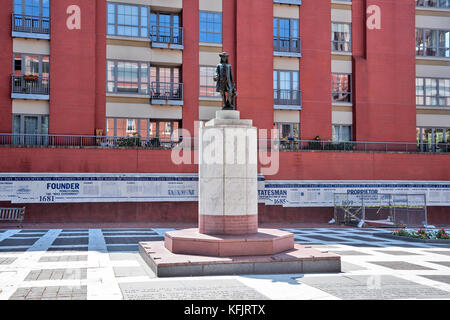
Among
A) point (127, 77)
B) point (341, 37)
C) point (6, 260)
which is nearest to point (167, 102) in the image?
point (127, 77)

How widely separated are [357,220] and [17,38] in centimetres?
2289

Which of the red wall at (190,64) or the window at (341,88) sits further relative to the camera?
the window at (341,88)

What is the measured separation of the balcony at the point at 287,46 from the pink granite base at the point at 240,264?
21.1 m

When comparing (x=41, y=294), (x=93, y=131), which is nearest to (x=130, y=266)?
(x=41, y=294)

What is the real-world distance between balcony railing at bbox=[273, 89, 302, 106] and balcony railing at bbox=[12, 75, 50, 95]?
575 inches

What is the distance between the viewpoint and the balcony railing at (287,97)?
31.3m

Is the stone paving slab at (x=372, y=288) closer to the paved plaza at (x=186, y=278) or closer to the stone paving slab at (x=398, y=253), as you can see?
the paved plaza at (x=186, y=278)

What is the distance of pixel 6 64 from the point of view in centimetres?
2698

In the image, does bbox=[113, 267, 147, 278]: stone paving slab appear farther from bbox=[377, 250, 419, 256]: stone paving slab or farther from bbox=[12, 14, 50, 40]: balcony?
bbox=[12, 14, 50, 40]: balcony

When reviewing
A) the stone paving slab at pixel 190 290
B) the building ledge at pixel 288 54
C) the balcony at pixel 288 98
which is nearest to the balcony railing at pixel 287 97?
the balcony at pixel 288 98

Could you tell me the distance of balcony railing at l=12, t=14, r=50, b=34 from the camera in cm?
2706

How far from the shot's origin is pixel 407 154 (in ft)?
101

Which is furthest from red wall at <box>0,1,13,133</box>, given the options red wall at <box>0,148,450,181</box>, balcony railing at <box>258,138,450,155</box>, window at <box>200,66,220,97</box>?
balcony railing at <box>258,138,450,155</box>

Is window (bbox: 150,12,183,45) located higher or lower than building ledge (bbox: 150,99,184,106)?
higher
